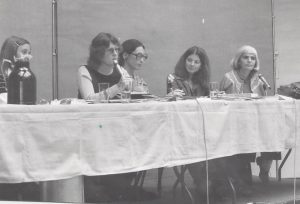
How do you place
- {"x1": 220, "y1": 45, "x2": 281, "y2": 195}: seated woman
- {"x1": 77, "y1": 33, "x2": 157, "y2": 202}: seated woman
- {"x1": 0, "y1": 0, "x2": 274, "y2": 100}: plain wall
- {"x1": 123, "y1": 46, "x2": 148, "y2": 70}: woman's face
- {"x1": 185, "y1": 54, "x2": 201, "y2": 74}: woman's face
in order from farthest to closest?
{"x1": 0, "y1": 0, "x2": 274, "y2": 100}: plain wall → {"x1": 185, "y1": 54, "x2": 201, "y2": 74}: woman's face → {"x1": 123, "y1": 46, "x2": 148, "y2": 70}: woman's face → {"x1": 220, "y1": 45, "x2": 281, "y2": 195}: seated woman → {"x1": 77, "y1": 33, "x2": 157, "y2": 202}: seated woman

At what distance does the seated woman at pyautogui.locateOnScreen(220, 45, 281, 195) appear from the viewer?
88.3 inches

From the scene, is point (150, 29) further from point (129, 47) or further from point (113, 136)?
point (113, 136)

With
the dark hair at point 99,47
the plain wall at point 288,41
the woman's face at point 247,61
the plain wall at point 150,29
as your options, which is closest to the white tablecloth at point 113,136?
the dark hair at point 99,47

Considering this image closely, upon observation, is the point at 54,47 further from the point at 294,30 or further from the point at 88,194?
the point at 294,30

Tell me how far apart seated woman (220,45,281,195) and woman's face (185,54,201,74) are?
262 mm

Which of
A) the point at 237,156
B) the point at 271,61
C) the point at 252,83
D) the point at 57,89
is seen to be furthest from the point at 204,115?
the point at 271,61

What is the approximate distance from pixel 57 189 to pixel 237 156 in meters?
0.95

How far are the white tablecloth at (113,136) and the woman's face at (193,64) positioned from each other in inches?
47.7

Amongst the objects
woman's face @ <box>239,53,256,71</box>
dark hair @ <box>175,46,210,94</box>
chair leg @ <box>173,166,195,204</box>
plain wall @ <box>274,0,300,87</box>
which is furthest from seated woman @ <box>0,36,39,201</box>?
plain wall @ <box>274,0,300,87</box>

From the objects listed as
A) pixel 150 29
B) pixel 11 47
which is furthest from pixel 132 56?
pixel 150 29

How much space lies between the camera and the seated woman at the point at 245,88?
2.24 metres

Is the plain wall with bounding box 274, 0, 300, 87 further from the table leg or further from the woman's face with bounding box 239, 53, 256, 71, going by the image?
the table leg

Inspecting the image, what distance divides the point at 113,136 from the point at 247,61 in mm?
2014

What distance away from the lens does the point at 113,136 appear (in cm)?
164
